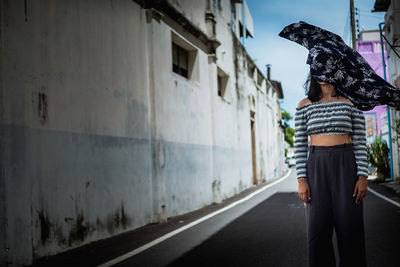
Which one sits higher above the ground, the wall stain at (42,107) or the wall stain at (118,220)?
the wall stain at (42,107)

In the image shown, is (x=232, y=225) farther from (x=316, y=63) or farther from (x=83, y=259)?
(x=316, y=63)

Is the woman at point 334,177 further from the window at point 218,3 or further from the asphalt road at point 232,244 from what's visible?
the window at point 218,3

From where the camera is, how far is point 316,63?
2918mm

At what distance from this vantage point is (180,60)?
10664mm

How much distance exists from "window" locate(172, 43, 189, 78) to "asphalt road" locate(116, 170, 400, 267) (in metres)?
4.34

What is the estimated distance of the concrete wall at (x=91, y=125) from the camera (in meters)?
4.48

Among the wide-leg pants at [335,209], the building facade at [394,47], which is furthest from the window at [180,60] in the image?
the building facade at [394,47]

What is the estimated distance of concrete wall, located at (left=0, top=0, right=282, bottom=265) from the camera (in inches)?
176

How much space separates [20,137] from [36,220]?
1.05m

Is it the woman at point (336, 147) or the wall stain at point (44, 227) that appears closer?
the woman at point (336, 147)

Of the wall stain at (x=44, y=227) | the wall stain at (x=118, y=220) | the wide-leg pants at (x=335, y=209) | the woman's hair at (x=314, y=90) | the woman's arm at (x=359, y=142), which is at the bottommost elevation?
the wall stain at (x=118, y=220)

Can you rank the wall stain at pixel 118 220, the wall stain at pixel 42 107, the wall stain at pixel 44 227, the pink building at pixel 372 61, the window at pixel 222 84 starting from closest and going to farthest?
the wall stain at pixel 44 227, the wall stain at pixel 42 107, the wall stain at pixel 118 220, the window at pixel 222 84, the pink building at pixel 372 61

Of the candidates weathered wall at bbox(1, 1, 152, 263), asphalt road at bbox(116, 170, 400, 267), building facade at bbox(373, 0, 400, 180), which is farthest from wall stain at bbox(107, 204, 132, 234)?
building facade at bbox(373, 0, 400, 180)

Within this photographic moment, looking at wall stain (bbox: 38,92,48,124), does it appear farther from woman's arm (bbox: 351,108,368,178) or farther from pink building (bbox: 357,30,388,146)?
pink building (bbox: 357,30,388,146)
